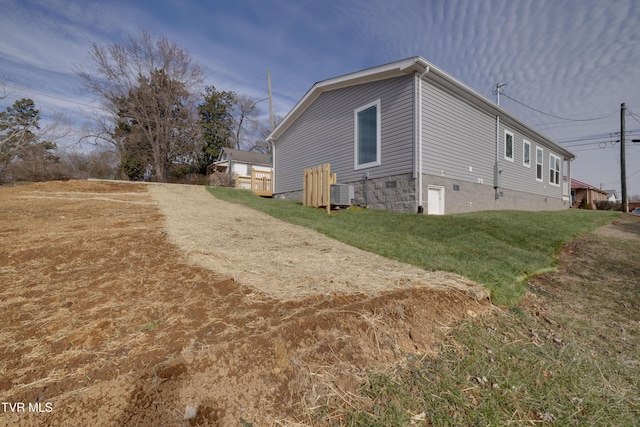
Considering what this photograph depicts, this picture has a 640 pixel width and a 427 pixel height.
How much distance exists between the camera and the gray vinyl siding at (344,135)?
8.80 metres


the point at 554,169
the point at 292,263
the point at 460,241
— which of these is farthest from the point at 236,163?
the point at 292,263

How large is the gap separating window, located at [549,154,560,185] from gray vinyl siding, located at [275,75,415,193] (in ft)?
44.1

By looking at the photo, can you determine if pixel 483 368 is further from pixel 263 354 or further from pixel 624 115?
pixel 624 115

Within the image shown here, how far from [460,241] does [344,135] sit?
259 inches

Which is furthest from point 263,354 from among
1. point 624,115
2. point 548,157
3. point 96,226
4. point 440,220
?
point 624,115

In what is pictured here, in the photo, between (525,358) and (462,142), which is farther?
(462,142)

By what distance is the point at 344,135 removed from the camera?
35.6 ft

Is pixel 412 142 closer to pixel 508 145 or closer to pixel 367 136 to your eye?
pixel 367 136

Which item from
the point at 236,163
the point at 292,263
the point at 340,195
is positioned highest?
the point at 236,163

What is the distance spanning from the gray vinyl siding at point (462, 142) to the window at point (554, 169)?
186 inches

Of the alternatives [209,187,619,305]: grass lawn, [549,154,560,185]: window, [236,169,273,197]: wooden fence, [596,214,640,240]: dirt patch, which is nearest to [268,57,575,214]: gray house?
[209,187,619,305]: grass lawn

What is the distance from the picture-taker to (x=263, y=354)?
1.64 m

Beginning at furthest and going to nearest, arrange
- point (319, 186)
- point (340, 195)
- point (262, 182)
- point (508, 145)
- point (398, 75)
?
point (262, 182)
point (508, 145)
point (319, 186)
point (398, 75)
point (340, 195)

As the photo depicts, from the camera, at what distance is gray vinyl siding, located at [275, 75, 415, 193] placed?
8797 millimetres
